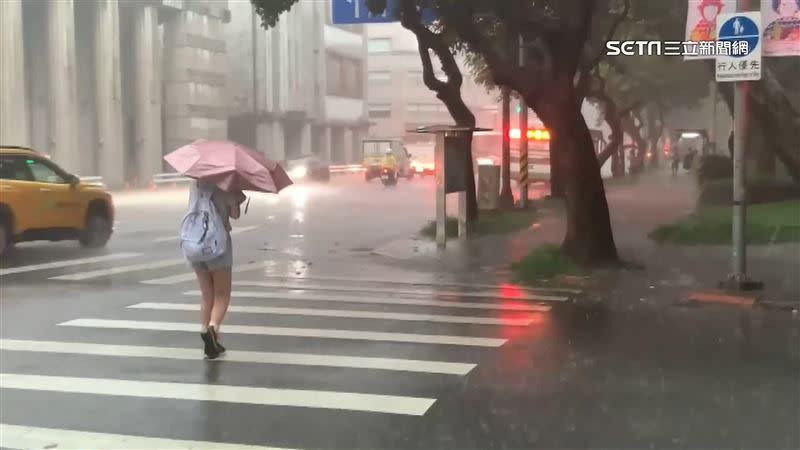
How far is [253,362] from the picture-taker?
807 centimetres

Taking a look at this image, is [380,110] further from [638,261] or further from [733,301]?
[733,301]

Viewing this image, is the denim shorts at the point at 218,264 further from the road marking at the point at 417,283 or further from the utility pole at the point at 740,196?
the utility pole at the point at 740,196

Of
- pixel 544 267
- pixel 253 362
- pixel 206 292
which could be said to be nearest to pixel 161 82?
pixel 544 267

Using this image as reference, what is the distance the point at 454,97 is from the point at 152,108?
28.0 meters

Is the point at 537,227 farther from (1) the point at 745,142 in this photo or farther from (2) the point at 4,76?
(2) the point at 4,76

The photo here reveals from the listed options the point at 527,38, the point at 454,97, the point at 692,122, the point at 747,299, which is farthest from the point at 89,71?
the point at 692,122

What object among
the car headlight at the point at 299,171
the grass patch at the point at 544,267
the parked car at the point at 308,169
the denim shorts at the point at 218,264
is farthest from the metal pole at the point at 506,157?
the car headlight at the point at 299,171

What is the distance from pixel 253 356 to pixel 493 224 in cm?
1324

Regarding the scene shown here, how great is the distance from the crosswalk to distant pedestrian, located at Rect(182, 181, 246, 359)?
31 centimetres

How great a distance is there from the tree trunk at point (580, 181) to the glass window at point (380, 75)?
5987 centimetres

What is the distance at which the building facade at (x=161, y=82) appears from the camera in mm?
Answer: 39344

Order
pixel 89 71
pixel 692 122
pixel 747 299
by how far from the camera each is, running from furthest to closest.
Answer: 1. pixel 692 122
2. pixel 89 71
3. pixel 747 299

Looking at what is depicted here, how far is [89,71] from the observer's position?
42406 millimetres

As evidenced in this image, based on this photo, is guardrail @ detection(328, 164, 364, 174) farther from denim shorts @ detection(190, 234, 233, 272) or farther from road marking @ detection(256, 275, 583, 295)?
denim shorts @ detection(190, 234, 233, 272)
